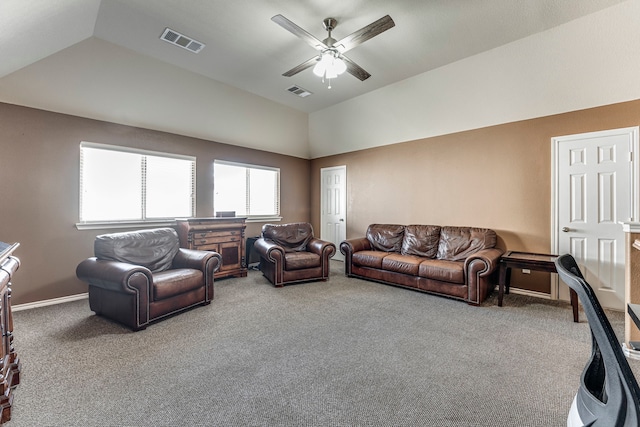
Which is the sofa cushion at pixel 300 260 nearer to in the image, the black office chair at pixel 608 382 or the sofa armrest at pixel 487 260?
the sofa armrest at pixel 487 260

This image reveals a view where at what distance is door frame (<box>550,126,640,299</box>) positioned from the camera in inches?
126

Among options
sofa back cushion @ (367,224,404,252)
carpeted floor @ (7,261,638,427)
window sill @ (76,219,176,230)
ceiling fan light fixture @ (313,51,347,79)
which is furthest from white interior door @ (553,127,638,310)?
window sill @ (76,219,176,230)

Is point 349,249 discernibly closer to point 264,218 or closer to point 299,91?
point 264,218

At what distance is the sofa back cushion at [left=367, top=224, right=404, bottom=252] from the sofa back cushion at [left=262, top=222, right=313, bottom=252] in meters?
1.25

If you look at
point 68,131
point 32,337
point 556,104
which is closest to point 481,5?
point 556,104

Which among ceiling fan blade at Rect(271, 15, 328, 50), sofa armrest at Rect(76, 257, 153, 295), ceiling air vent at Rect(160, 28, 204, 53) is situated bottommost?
sofa armrest at Rect(76, 257, 153, 295)

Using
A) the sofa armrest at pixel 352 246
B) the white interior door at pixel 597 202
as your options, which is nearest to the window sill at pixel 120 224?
the sofa armrest at pixel 352 246

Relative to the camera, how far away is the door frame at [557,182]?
319 centimetres

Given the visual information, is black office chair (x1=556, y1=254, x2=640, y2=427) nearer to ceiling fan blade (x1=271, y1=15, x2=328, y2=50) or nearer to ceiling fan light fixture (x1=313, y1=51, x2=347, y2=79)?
ceiling fan blade (x1=271, y1=15, x2=328, y2=50)

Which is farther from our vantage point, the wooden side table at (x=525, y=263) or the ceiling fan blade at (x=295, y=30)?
the wooden side table at (x=525, y=263)

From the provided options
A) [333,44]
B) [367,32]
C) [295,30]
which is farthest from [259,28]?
[367,32]

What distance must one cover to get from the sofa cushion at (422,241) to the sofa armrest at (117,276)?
12.8 feet

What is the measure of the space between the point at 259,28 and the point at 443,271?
4.03 meters

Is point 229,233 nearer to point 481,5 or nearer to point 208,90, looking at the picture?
point 208,90
